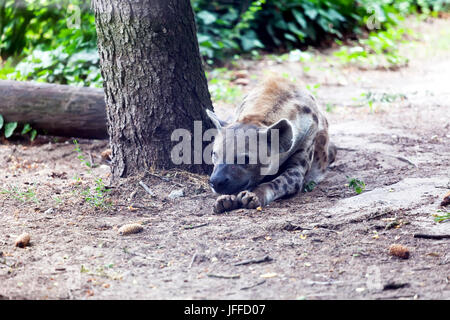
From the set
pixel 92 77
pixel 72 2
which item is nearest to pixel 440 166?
pixel 92 77

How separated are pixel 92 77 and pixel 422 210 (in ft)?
15.5

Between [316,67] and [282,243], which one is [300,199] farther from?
[316,67]

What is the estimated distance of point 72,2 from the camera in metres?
8.38

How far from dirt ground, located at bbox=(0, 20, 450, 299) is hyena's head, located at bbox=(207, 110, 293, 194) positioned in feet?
0.78

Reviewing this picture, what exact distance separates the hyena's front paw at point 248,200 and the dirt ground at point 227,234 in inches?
4.3

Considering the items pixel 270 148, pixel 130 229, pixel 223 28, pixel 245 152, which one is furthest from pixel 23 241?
pixel 223 28

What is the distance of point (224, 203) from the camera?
4109mm

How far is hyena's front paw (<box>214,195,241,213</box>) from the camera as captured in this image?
13.5 ft

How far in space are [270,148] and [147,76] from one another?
1.12 meters

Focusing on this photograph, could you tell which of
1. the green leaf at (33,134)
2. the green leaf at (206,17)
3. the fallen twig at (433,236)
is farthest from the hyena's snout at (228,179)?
the green leaf at (206,17)

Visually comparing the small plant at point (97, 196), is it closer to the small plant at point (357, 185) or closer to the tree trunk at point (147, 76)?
the tree trunk at point (147, 76)

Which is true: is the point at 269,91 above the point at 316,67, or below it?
above

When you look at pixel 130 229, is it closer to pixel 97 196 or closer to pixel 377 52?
pixel 97 196

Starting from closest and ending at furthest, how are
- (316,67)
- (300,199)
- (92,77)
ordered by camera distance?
1. (300,199)
2. (92,77)
3. (316,67)
